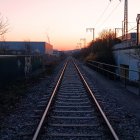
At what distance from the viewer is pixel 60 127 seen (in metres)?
9.78

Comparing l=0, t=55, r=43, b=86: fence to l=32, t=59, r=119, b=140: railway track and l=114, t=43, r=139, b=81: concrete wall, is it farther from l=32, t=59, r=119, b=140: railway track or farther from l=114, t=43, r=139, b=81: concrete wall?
l=114, t=43, r=139, b=81: concrete wall

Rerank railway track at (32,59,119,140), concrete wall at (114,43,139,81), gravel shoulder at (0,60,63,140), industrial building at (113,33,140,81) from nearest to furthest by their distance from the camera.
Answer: railway track at (32,59,119,140), gravel shoulder at (0,60,63,140), industrial building at (113,33,140,81), concrete wall at (114,43,139,81)

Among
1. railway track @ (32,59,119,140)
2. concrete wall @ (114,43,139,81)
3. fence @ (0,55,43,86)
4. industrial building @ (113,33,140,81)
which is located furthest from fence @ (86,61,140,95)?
fence @ (0,55,43,86)

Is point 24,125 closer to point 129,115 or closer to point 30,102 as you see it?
point 129,115

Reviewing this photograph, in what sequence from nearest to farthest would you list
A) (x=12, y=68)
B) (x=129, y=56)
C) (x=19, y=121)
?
(x=19, y=121), (x=12, y=68), (x=129, y=56)

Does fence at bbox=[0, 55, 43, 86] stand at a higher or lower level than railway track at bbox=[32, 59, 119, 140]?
higher

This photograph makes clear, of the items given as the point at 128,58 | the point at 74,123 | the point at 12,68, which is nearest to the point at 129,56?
the point at 128,58

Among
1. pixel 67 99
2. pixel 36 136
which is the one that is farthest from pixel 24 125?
pixel 67 99

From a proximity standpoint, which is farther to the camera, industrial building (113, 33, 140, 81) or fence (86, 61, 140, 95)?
industrial building (113, 33, 140, 81)

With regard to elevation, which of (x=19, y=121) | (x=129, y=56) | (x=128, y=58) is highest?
(x=129, y=56)

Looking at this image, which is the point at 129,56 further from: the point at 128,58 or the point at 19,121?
the point at 19,121

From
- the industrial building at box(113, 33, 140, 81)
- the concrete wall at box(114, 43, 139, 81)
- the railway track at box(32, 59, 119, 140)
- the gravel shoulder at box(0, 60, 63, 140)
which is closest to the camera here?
the railway track at box(32, 59, 119, 140)

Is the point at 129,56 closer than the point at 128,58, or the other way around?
the point at 129,56

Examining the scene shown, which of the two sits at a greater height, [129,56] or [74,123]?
[129,56]
